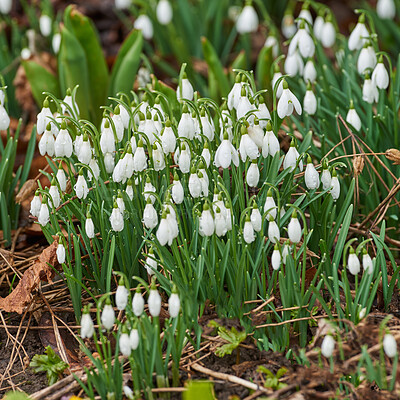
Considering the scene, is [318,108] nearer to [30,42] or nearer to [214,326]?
[214,326]

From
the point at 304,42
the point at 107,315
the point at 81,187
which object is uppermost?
the point at 304,42

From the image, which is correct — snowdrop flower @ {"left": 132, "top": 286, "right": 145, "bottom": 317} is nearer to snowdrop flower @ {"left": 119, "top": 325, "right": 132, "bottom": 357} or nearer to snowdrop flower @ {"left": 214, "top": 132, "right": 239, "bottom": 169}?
snowdrop flower @ {"left": 119, "top": 325, "right": 132, "bottom": 357}

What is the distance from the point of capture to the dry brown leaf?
8.34 ft

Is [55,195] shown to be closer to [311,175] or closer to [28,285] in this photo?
[28,285]

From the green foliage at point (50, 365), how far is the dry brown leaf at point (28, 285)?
0.73 feet

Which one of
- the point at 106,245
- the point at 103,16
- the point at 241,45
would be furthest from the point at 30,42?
the point at 106,245

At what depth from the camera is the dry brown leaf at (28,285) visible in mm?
2543

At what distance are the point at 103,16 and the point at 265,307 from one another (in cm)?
428

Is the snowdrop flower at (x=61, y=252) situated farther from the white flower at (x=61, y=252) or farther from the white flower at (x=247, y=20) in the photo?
the white flower at (x=247, y=20)

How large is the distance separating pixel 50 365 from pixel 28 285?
1.21ft

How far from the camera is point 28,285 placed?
257 cm

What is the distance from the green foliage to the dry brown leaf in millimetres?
221

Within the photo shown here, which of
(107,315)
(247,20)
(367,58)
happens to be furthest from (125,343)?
(247,20)

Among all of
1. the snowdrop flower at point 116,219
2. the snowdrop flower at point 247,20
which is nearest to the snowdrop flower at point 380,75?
the snowdrop flower at point 116,219
